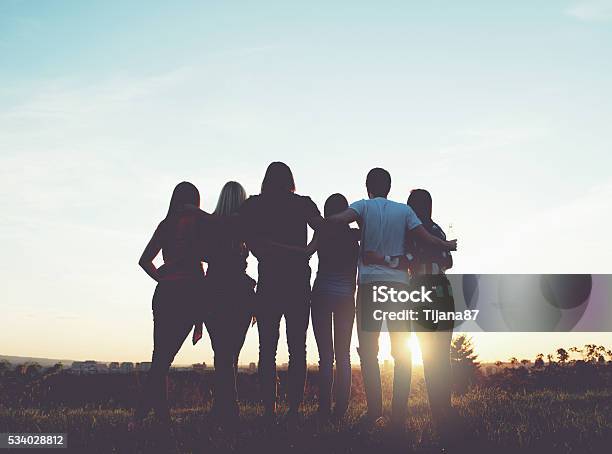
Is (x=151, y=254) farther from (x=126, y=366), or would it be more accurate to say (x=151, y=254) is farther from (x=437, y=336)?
(x=126, y=366)

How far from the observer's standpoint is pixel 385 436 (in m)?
5.92

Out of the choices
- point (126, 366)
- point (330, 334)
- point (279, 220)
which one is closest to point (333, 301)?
point (330, 334)

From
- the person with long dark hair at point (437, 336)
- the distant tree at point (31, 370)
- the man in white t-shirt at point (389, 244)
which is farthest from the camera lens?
the distant tree at point (31, 370)

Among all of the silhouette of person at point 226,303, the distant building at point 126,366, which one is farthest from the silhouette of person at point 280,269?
the distant building at point 126,366

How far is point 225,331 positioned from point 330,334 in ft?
3.70

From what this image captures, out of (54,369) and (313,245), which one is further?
(54,369)

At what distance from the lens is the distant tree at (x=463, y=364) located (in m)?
14.0

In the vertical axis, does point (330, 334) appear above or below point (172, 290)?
below

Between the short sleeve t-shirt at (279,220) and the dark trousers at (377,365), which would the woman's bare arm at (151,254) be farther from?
the dark trousers at (377,365)

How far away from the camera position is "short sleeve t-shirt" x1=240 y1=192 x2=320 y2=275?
21.8 ft

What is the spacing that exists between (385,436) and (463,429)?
2.62 ft

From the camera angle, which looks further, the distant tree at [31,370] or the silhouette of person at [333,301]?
the distant tree at [31,370]

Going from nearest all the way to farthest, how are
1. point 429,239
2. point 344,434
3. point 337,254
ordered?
point 344,434 → point 429,239 → point 337,254

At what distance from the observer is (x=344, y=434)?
19.4ft
